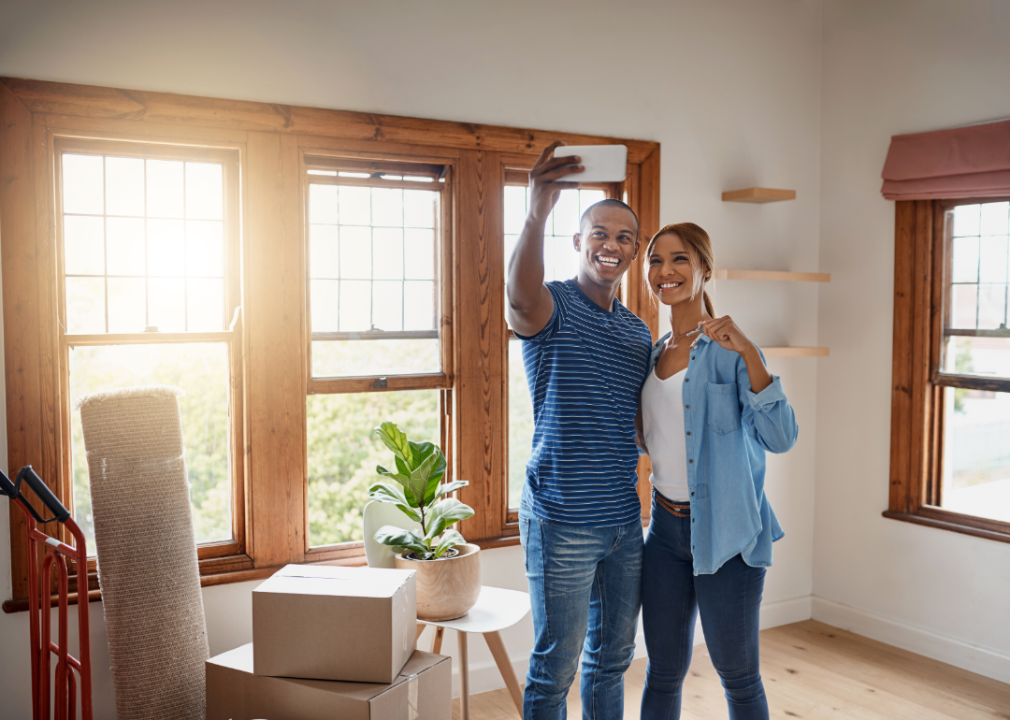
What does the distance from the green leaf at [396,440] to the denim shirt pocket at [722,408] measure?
35.4 inches

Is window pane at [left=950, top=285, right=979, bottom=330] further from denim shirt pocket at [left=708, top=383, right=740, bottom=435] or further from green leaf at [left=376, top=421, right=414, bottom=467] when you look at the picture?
green leaf at [left=376, top=421, right=414, bottom=467]

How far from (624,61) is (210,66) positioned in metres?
1.61

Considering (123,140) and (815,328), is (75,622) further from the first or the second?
(815,328)

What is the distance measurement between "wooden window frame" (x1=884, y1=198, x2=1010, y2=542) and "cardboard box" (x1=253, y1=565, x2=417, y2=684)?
2557 mm

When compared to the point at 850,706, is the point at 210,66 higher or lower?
higher

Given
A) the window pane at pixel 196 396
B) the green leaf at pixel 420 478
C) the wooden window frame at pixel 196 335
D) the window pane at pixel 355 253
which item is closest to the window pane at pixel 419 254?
the window pane at pixel 355 253

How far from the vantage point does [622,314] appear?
2.08 m

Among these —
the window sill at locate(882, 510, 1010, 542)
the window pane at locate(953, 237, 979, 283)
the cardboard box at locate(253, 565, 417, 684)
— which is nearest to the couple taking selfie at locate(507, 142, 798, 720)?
the cardboard box at locate(253, 565, 417, 684)

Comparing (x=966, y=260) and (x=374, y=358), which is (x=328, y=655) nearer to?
(x=374, y=358)

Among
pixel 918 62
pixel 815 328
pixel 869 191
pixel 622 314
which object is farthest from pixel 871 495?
pixel 622 314

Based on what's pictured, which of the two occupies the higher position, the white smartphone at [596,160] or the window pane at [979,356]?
the white smartphone at [596,160]

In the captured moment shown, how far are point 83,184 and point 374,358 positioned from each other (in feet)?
3.52

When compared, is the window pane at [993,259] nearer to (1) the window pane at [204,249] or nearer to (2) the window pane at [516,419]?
(2) the window pane at [516,419]

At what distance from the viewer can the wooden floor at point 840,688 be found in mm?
2799
